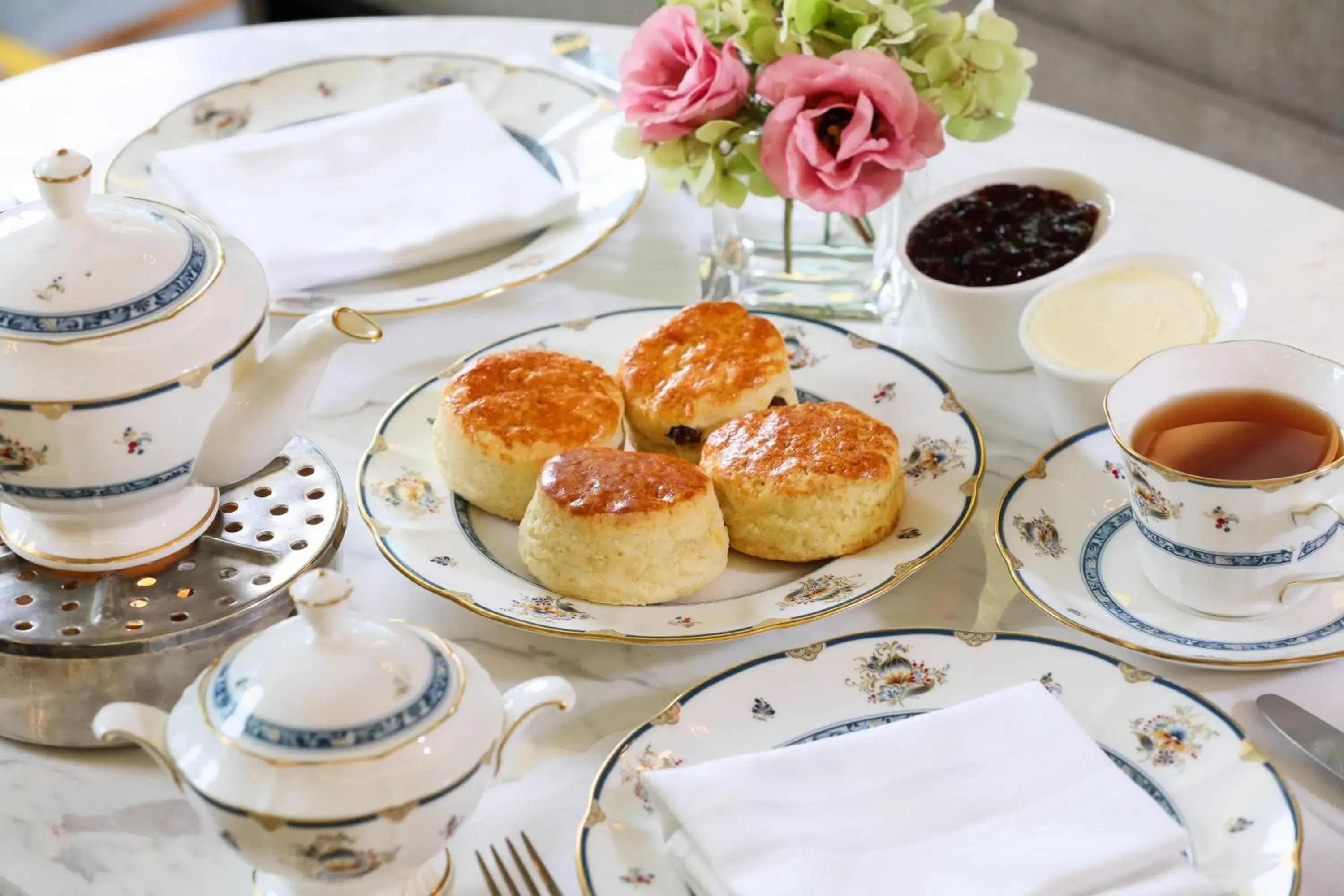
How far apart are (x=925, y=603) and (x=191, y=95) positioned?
51.3 inches

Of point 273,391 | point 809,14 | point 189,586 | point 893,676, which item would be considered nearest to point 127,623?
point 189,586

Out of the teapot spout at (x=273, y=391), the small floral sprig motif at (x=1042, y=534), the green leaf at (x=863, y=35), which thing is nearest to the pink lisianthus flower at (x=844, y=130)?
the green leaf at (x=863, y=35)

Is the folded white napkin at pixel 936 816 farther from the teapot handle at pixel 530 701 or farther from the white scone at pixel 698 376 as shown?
the white scone at pixel 698 376

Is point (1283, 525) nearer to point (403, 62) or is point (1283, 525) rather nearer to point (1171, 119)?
point (403, 62)

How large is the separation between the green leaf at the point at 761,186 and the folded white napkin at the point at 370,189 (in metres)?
0.34

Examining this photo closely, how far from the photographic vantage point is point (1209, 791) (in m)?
0.84

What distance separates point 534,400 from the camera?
1195 millimetres

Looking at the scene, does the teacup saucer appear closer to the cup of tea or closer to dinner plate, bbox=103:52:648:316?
the cup of tea

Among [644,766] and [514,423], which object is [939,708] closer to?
[644,766]

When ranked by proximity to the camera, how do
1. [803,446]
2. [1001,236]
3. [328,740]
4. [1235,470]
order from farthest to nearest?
1. [1001,236]
2. [803,446]
3. [1235,470]
4. [328,740]

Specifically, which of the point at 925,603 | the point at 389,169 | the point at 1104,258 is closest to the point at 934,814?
the point at 925,603

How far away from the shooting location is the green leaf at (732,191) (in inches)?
51.6

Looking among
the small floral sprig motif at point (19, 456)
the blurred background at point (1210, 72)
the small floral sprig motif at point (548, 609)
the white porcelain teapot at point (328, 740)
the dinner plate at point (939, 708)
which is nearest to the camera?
the white porcelain teapot at point (328, 740)

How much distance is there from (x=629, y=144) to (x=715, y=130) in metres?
0.09
